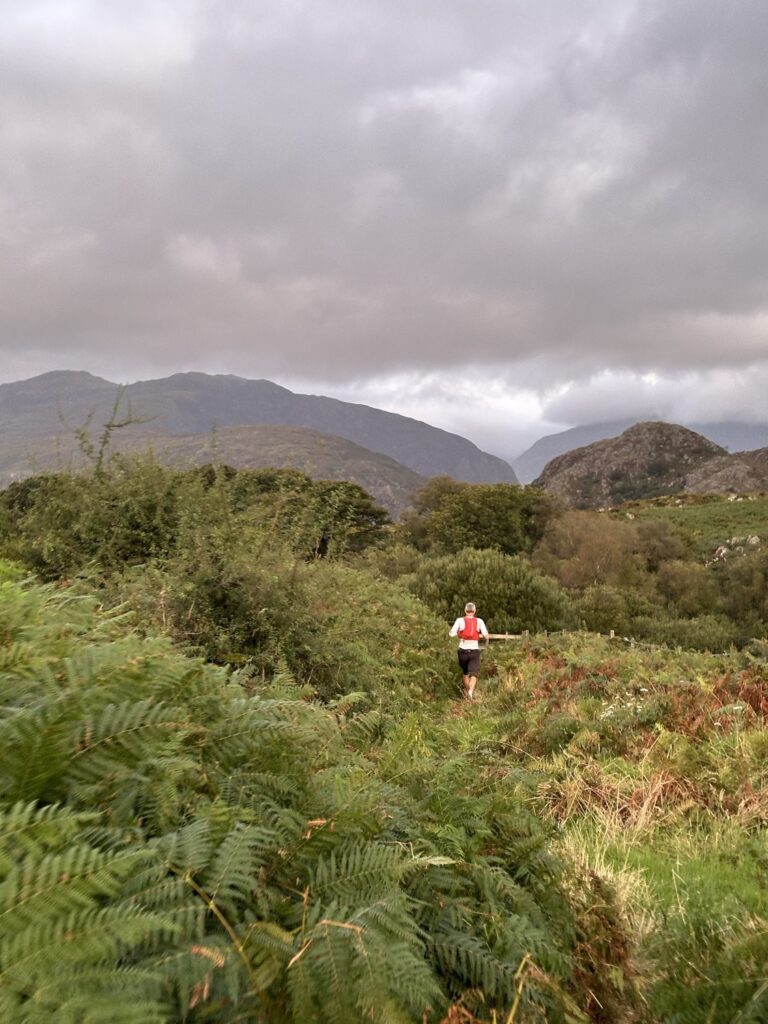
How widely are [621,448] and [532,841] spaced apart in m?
176

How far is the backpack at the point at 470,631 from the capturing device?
12.9 meters

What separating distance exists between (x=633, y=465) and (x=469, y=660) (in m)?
159

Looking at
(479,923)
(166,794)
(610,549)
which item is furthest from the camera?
(610,549)

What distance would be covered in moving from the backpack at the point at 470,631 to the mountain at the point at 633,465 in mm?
133757

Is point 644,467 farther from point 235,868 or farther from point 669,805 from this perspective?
point 235,868

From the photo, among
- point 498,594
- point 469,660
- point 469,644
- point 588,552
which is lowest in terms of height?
point 498,594

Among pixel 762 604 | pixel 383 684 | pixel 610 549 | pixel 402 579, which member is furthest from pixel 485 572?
pixel 762 604

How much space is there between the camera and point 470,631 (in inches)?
507

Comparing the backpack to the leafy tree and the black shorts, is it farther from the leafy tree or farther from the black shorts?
the leafy tree

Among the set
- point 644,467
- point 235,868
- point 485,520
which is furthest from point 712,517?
point 644,467

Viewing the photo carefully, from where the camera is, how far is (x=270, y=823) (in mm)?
2098

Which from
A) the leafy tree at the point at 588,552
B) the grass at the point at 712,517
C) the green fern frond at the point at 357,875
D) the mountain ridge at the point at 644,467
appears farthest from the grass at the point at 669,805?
the mountain ridge at the point at 644,467

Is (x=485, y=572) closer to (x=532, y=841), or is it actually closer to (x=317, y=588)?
(x=317, y=588)

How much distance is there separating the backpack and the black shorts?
259 millimetres
